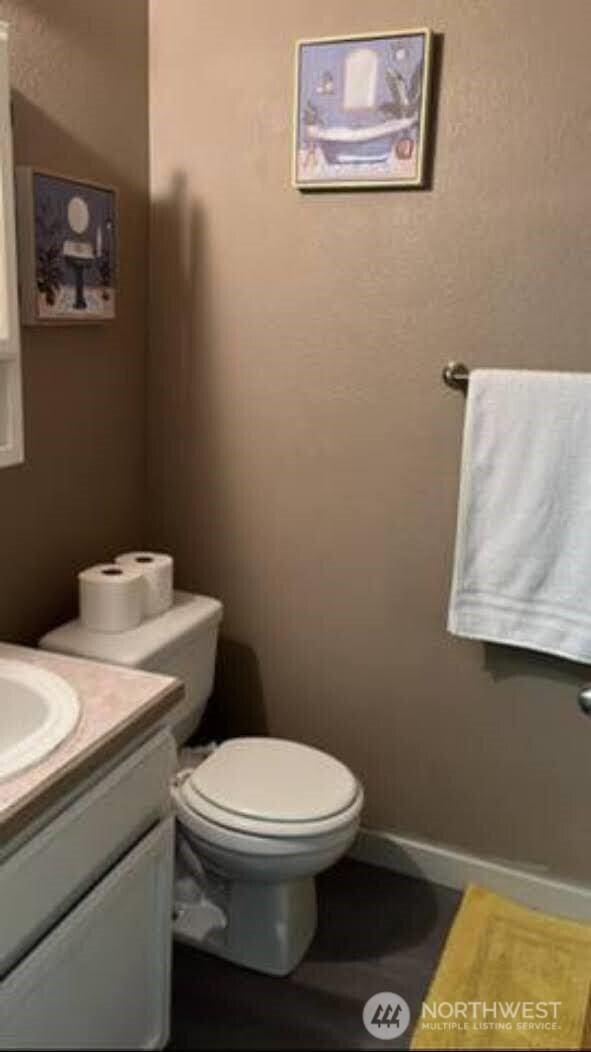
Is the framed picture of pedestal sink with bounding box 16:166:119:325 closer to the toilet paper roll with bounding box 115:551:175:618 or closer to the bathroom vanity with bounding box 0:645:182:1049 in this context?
the toilet paper roll with bounding box 115:551:175:618

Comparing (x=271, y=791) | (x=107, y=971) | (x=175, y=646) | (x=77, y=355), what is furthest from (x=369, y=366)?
(x=107, y=971)

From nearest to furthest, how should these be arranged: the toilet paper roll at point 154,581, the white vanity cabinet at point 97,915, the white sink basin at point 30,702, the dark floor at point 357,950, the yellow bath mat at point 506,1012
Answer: the yellow bath mat at point 506,1012, the white vanity cabinet at point 97,915, the white sink basin at point 30,702, the dark floor at point 357,950, the toilet paper roll at point 154,581

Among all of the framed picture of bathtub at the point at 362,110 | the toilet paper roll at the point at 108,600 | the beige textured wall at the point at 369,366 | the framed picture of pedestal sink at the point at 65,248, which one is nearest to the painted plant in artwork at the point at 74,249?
the framed picture of pedestal sink at the point at 65,248

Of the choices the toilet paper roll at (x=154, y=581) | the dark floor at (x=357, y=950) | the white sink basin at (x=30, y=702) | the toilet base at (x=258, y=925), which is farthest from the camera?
the toilet paper roll at (x=154, y=581)

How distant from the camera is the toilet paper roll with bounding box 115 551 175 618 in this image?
189cm

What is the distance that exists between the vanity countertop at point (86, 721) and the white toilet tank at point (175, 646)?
14 centimetres

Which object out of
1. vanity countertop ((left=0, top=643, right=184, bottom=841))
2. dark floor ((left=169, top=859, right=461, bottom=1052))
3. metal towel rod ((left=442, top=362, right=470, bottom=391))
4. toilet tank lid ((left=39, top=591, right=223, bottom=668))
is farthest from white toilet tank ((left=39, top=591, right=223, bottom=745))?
metal towel rod ((left=442, top=362, right=470, bottom=391))

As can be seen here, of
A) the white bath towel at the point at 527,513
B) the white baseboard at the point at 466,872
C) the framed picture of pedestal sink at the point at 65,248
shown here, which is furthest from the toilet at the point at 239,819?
the framed picture of pedestal sink at the point at 65,248

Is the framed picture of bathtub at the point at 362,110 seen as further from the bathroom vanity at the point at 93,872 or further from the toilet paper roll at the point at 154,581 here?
the bathroom vanity at the point at 93,872

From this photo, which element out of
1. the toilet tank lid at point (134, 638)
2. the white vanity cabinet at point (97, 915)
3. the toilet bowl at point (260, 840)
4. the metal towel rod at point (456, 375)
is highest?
the metal towel rod at point (456, 375)

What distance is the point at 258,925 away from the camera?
177 cm

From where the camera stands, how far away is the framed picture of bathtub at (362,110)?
1713 millimetres

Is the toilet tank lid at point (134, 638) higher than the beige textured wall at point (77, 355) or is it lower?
lower

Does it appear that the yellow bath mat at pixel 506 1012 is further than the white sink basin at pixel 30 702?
No
